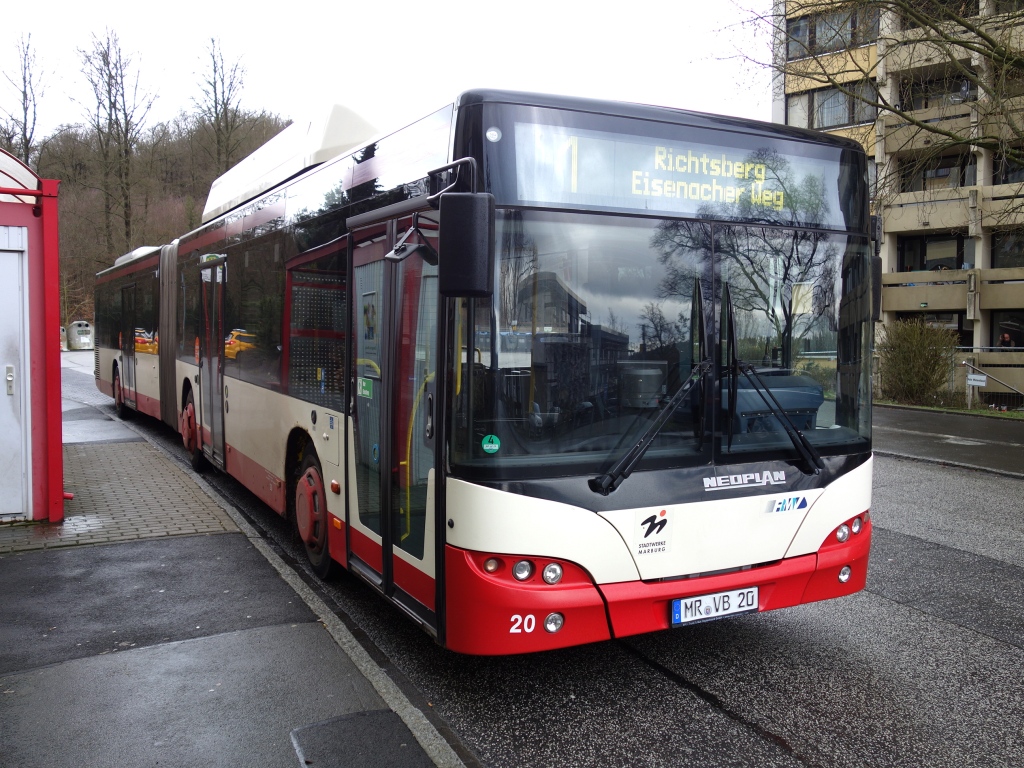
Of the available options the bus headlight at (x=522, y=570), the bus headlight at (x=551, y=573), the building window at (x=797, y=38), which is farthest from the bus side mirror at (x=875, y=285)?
the building window at (x=797, y=38)

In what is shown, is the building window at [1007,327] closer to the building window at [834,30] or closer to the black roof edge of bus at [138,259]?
the building window at [834,30]

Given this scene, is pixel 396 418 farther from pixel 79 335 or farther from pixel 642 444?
pixel 79 335

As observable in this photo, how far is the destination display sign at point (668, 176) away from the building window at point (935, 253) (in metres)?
35.6

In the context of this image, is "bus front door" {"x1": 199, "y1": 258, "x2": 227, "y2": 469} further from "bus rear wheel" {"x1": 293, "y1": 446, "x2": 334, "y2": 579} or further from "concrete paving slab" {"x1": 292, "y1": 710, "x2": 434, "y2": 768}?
"concrete paving slab" {"x1": 292, "y1": 710, "x2": 434, "y2": 768}

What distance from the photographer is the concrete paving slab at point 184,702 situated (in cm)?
383

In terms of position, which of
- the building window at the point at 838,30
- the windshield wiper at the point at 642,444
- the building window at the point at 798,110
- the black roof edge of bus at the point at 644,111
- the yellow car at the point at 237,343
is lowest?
the windshield wiper at the point at 642,444

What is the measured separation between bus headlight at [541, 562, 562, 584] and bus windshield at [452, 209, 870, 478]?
1.37ft

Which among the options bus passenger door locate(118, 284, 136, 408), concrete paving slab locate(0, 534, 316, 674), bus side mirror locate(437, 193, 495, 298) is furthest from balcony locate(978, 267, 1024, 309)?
bus side mirror locate(437, 193, 495, 298)

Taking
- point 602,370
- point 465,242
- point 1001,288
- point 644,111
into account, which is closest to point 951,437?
point 644,111

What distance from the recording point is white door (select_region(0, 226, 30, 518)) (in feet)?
25.7

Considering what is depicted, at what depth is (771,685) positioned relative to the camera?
15.0 feet

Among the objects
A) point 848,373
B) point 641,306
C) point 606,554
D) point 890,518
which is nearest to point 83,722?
point 606,554

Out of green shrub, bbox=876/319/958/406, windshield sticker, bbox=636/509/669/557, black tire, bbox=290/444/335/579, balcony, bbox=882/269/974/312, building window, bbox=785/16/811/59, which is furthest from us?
balcony, bbox=882/269/974/312

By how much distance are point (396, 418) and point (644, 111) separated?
6.67 feet
